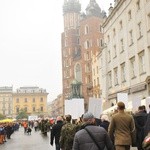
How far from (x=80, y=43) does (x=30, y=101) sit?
265ft

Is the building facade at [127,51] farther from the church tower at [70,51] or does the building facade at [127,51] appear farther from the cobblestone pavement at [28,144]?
the church tower at [70,51]

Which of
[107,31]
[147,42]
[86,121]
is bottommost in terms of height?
[86,121]

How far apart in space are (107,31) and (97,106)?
28669 millimetres

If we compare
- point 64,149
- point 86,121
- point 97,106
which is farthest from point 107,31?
point 86,121

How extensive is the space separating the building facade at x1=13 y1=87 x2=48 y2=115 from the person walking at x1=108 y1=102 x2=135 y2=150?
16439cm

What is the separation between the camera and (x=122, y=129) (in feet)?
31.4

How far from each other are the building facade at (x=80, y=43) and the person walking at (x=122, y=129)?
7525 centimetres

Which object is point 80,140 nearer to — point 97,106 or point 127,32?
point 97,106

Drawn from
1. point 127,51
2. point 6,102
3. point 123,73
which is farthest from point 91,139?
point 6,102

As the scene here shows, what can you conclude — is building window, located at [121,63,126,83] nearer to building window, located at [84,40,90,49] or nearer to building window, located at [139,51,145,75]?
A: building window, located at [139,51,145,75]

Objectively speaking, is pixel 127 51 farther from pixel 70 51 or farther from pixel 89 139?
pixel 70 51

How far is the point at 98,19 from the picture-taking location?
9888 centimetres

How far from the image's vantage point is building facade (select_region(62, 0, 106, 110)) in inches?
3780

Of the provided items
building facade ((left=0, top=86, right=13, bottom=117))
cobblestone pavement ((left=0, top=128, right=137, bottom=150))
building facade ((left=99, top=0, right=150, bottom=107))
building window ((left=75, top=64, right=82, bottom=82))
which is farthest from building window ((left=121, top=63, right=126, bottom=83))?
building facade ((left=0, top=86, right=13, bottom=117))
